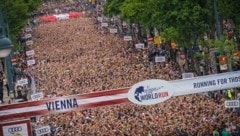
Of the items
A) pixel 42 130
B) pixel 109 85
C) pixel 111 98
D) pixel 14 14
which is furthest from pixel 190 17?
pixel 14 14

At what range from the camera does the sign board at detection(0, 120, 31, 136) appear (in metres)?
21.0

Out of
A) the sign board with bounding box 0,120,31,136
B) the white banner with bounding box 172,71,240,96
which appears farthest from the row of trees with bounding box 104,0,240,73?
the sign board with bounding box 0,120,31,136

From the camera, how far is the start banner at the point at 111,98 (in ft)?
78.3

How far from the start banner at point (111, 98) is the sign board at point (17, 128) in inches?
93.7

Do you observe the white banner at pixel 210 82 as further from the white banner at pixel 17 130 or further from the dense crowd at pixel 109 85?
the white banner at pixel 17 130

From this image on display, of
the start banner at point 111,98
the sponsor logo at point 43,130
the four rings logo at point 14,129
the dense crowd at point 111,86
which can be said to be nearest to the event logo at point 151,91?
the start banner at point 111,98

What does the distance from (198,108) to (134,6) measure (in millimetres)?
32491

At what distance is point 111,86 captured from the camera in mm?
41812

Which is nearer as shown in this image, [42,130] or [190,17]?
[42,130]

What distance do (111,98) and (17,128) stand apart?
417 cm

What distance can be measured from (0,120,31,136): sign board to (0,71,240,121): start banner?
7.81ft

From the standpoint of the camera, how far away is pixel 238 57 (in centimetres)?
3803

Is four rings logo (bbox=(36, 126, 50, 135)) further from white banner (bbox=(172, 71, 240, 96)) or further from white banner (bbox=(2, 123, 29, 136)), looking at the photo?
white banner (bbox=(172, 71, 240, 96))

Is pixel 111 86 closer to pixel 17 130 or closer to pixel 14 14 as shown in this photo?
pixel 17 130
